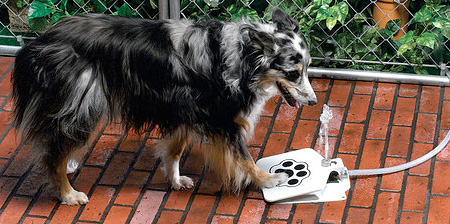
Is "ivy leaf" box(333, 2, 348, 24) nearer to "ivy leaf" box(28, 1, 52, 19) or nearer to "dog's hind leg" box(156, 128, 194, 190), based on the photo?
"dog's hind leg" box(156, 128, 194, 190)

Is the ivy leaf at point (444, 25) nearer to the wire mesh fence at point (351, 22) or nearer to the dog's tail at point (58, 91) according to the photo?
the wire mesh fence at point (351, 22)

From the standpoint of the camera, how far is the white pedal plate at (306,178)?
422 centimetres

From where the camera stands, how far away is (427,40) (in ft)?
16.9

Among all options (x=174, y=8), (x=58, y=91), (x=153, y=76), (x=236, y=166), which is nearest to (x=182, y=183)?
(x=236, y=166)

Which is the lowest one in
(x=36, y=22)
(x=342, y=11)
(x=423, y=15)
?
(x=423, y=15)

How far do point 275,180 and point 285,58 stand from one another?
784 mm

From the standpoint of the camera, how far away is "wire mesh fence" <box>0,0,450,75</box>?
5.26 m

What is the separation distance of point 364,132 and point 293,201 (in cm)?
79

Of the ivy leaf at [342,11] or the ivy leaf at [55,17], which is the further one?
the ivy leaf at [55,17]

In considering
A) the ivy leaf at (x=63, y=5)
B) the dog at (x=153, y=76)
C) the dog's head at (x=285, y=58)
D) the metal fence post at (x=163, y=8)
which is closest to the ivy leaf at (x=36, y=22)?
the ivy leaf at (x=63, y=5)

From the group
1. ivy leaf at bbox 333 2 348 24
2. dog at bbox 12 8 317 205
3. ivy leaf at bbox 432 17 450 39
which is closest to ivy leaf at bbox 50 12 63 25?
dog at bbox 12 8 317 205

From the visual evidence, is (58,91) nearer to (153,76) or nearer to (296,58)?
(153,76)

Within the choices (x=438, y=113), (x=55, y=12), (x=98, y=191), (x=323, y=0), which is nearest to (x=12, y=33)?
(x=55, y=12)

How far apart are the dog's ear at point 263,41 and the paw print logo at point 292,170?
33.0 inches
